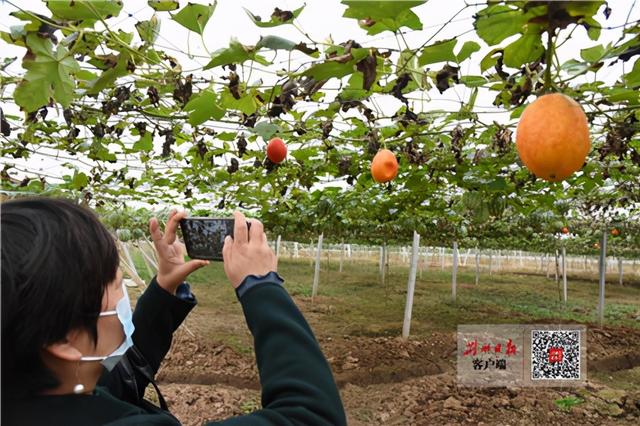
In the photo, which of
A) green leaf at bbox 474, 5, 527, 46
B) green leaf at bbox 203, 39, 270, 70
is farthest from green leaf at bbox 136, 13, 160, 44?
green leaf at bbox 474, 5, 527, 46

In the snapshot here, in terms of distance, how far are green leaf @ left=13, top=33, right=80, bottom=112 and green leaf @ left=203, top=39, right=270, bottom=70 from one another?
1.50ft

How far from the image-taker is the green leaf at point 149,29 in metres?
1.62

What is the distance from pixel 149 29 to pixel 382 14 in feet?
2.59

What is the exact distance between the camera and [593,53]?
5.51ft

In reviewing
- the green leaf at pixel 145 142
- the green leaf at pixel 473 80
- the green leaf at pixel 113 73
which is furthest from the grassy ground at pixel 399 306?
the green leaf at pixel 473 80

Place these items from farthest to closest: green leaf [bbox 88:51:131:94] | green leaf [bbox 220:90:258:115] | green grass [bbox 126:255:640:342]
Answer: green grass [bbox 126:255:640:342] < green leaf [bbox 220:90:258:115] < green leaf [bbox 88:51:131:94]

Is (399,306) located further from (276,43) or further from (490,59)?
(276,43)

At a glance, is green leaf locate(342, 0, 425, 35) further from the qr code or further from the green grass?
the green grass

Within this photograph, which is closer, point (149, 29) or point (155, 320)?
point (155, 320)

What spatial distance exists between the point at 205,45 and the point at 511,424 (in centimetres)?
382

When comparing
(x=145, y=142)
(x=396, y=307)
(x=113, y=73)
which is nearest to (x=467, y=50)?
(x=113, y=73)

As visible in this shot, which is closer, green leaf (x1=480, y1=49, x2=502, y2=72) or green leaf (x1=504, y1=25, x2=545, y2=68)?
green leaf (x1=504, y1=25, x2=545, y2=68)

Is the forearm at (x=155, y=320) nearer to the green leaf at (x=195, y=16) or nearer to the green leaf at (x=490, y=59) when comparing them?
the green leaf at (x=195, y=16)

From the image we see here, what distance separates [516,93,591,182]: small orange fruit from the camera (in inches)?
46.4
